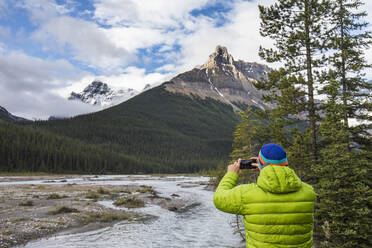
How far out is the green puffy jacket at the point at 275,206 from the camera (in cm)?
346

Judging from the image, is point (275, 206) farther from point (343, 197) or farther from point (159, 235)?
point (159, 235)

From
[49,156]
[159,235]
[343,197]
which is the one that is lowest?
[159,235]

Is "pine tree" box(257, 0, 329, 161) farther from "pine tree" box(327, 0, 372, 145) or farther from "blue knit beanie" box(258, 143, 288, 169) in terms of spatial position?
"blue knit beanie" box(258, 143, 288, 169)

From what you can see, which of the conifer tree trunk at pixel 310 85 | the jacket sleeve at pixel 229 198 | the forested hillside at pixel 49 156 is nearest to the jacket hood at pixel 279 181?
the jacket sleeve at pixel 229 198

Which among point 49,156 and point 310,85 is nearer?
point 310,85

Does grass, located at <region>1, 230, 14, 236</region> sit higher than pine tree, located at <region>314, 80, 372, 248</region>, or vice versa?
pine tree, located at <region>314, 80, 372, 248</region>

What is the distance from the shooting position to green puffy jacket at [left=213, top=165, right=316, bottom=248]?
3455 millimetres

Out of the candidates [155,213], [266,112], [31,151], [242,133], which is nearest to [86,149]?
[31,151]

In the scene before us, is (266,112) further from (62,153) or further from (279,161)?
(62,153)

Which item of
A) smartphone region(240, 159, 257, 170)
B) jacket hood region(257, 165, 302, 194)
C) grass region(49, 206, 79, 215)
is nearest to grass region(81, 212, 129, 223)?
grass region(49, 206, 79, 215)

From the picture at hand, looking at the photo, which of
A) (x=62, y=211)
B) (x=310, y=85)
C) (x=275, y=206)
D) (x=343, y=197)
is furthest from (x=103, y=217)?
(x=275, y=206)

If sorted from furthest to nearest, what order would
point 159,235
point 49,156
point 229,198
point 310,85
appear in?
point 49,156, point 159,235, point 310,85, point 229,198

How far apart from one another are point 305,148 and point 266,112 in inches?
176

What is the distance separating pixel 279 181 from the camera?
343 cm
